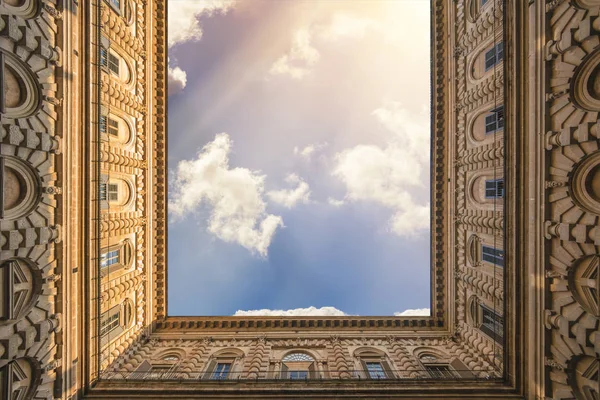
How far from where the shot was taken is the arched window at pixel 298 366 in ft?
67.9

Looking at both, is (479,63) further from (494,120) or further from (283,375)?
(283,375)

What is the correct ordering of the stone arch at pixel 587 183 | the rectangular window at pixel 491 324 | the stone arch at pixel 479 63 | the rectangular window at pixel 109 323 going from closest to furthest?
the stone arch at pixel 587 183
the rectangular window at pixel 109 323
the rectangular window at pixel 491 324
the stone arch at pixel 479 63

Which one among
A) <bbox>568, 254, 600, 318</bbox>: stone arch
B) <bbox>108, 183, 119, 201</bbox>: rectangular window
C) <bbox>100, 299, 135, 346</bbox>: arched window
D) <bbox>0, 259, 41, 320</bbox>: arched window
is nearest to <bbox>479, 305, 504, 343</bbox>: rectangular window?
<bbox>568, 254, 600, 318</bbox>: stone arch

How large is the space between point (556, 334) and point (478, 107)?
1578 cm

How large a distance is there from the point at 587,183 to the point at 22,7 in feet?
92.4

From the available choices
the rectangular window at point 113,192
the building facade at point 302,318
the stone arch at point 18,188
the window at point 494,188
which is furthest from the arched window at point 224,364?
the window at point 494,188

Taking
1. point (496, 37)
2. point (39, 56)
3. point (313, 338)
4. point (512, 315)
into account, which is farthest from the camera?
point (313, 338)

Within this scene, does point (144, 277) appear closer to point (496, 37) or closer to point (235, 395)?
point (235, 395)

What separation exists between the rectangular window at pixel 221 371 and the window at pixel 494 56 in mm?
28443

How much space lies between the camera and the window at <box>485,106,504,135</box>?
2055 centimetres

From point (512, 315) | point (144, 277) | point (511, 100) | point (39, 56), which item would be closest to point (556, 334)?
point (512, 315)

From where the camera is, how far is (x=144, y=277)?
25.1 m

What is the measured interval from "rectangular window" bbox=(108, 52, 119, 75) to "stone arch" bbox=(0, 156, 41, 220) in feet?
33.4

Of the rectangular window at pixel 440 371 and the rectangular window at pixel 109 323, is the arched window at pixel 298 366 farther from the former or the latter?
the rectangular window at pixel 109 323
